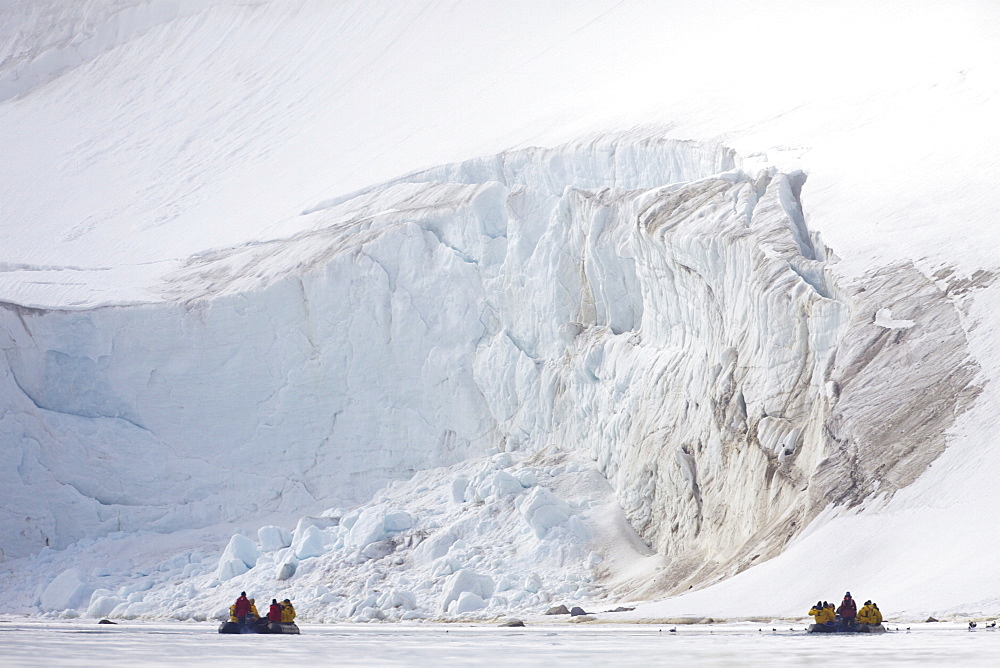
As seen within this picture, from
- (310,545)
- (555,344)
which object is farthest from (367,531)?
(555,344)

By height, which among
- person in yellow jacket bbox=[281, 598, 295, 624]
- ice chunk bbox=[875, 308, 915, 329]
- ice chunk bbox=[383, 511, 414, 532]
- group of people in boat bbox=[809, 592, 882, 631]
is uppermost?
ice chunk bbox=[875, 308, 915, 329]

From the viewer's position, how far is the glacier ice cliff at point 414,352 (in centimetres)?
3350

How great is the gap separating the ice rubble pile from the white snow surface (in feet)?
0.31

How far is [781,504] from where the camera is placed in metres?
28.1

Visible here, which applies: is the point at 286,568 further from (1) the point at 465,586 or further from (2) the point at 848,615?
(2) the point at 848,615

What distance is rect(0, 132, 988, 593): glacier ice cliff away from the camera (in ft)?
110

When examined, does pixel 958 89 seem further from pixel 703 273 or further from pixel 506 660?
pixel 506 660

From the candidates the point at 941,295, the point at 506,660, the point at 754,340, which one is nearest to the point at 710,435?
the point at 754,340

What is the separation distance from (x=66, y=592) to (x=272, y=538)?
540 centimetres

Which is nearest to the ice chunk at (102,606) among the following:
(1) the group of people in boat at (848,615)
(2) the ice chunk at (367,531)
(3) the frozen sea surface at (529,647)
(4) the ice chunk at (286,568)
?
(4) the ice chunk at (286,568)

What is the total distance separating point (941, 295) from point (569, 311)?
12.8m

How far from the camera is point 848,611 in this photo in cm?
2159

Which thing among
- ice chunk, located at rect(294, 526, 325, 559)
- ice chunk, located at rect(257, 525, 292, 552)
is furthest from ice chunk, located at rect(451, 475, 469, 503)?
ice chunk, located at rect(257, 525, 292, 552)

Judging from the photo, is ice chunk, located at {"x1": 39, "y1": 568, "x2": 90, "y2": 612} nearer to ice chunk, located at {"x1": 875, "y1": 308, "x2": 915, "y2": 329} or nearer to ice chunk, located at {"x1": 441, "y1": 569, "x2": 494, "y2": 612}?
ice chunk, located at {"x1": 441, "y1": 569, "x2": 494, "y2": 612}
